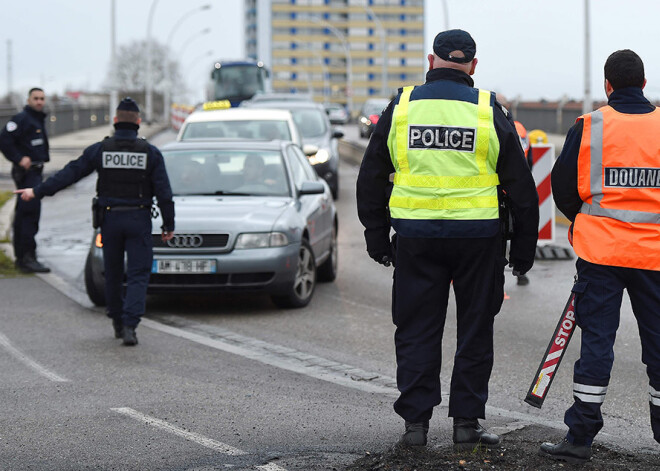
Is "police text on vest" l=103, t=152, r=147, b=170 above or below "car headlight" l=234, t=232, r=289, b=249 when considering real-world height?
above

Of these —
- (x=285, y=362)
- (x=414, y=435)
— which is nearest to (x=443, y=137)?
(x=414, y=435)

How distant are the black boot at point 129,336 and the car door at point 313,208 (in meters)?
2.51

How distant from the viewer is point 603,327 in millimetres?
4934

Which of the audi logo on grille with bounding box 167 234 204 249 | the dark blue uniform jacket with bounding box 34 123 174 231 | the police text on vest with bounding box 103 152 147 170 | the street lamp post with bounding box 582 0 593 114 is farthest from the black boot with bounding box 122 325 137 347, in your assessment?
the street lamp post with bounding box 582 0 593 114

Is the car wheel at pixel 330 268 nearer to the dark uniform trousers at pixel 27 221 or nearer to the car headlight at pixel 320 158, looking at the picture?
the dark uniform trousers at pixel 27 221

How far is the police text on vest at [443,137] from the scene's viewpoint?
195 inches

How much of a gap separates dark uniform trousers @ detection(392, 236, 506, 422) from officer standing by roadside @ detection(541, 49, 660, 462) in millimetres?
388

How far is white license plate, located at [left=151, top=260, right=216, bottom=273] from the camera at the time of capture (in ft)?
31.0

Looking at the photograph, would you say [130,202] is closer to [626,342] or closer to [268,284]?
[268,284]

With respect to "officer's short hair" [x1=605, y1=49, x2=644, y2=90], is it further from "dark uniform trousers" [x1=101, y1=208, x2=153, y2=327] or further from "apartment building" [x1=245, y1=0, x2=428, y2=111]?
"apartment building" [x1=245, y1=0, x2=428, y2=111]

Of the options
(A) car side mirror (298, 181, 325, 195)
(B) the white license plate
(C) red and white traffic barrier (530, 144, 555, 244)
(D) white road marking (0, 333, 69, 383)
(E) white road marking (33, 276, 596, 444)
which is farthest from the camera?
(C) red and white traffic barrier (530, 144, 555, 244)

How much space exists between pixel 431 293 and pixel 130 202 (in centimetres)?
376

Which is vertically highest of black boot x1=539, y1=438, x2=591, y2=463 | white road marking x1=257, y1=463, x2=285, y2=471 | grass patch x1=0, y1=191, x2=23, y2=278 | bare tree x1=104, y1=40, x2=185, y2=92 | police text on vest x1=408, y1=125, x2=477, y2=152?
bare tree x1=104, y1=40, x2=185, y2=92

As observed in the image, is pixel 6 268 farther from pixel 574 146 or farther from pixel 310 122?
pixel 310 122
